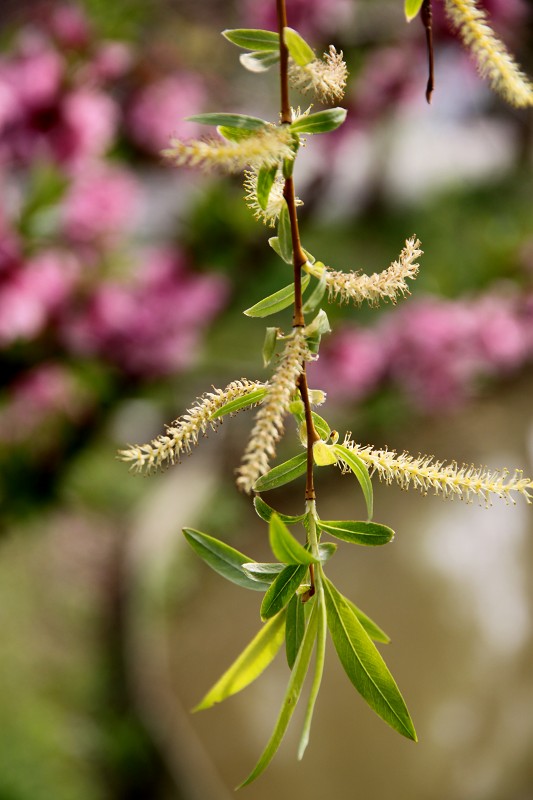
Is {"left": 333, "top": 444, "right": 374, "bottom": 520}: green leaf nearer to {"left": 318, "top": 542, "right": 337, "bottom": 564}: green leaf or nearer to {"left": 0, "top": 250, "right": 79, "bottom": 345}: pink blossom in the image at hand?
{"left": 318, "top": 542, "right": 337, "bottom": 564}: green leaf

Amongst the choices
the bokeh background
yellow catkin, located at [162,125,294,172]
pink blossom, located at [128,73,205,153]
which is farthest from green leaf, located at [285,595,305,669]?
pink blossom, located at [128,73,205,153]

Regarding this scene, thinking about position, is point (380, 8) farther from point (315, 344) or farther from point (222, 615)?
point (315, 344)

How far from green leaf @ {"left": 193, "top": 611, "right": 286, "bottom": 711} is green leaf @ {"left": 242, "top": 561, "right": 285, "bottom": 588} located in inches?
0.4

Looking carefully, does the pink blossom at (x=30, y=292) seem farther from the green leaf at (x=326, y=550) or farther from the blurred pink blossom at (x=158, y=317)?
the green leaf at (x=326, y=550)

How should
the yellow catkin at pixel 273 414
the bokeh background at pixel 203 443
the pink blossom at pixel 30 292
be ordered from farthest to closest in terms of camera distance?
the bokeh background at pixel 203 443, the pink blossom at pixel 30 292, the yellow catkin at pixel 273 414

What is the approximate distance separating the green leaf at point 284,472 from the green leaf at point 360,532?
0.01 m

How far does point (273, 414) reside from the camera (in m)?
0.14

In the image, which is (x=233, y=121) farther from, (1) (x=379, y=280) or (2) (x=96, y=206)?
(2) (x=96, y=206)

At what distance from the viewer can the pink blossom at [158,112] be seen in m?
0.94

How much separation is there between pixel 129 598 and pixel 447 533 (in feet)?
1.79

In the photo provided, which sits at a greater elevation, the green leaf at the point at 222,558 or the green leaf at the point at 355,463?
the green leaf at the point at 355,463

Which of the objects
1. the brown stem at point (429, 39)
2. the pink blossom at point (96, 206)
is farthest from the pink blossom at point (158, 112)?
the brown stem at point (429, 39)

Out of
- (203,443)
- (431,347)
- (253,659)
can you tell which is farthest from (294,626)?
(203,443)

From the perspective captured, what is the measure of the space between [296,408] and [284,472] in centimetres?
3
